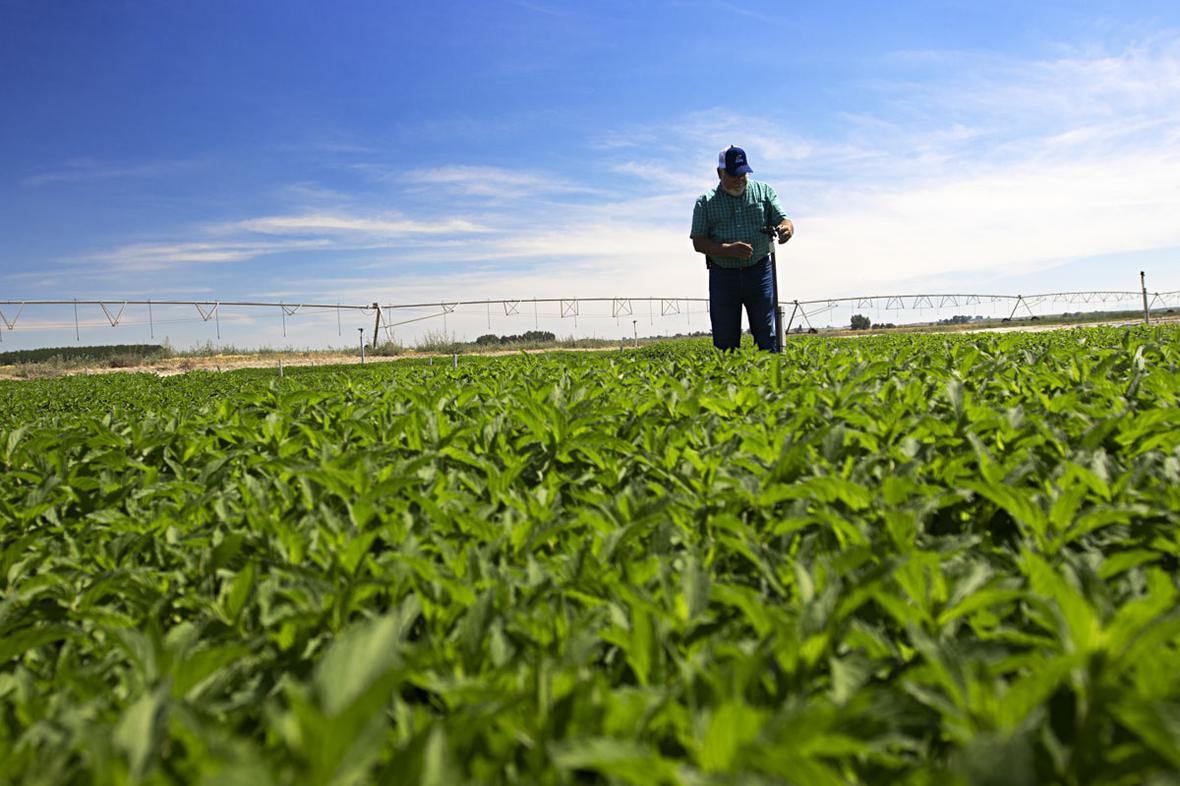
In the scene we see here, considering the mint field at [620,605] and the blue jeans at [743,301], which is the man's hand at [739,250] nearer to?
the blue jeans at [743,301]

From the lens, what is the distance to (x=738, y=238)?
8523mm

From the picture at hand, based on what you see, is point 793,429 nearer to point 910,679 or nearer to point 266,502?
point 910,679

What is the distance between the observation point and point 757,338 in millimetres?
8922

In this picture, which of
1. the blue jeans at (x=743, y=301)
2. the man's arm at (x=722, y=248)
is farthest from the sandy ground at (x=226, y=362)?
the man's arm at (x=722, y=248)

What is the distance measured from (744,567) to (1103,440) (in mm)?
1505

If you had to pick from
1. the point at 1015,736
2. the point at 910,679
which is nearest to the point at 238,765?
the point at 1015,736

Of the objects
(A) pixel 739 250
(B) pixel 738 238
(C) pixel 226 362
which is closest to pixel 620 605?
(A) pixel 739 250

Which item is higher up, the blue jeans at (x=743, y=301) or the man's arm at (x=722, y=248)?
the man's arm at (x=722, y=248)

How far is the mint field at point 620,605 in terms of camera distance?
917 millimetres

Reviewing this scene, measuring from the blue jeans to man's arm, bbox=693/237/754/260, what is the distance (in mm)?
322

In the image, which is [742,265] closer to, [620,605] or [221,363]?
[620,605]

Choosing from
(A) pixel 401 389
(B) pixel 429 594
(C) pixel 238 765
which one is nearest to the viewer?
(C) pixel 238 765

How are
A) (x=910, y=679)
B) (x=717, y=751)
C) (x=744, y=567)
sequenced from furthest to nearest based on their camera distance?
(x=744, y=567)
(x=910, y=679)
(x=717, y=751)

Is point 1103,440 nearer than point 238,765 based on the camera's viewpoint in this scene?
No
